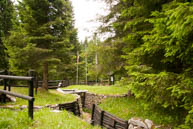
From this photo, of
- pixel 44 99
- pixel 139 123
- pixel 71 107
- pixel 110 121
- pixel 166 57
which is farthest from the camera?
pixel 71 107

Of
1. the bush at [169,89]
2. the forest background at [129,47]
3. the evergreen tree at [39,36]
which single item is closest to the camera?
the bush at [169,89]

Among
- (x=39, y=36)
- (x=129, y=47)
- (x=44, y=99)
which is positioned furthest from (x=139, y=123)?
(x=39, y=36)

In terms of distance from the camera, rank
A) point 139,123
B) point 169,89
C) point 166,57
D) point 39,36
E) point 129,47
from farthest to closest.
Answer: point 39,36 < point 129,47 < point 139,123 < point 166,57 < point 169,89

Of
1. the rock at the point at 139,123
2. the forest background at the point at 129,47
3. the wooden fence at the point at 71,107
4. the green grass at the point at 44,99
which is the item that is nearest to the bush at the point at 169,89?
the forest background at the point at 129,47

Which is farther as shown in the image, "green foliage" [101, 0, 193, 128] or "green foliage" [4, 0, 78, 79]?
"green foliage" [4, 0, 78, 79]

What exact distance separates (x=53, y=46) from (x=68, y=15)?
2929mm

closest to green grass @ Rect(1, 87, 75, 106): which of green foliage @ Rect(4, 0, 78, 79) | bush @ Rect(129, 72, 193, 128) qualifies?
green foliage @ Rect(4, 0, 78, 79)

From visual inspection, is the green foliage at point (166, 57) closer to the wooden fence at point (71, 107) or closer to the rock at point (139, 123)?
the rock at point (139, 123)

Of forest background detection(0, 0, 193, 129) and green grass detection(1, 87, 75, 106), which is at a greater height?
forest background detection(0, 0, 193, 129)

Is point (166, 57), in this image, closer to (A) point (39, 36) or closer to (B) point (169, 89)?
(B) point (169, 89)

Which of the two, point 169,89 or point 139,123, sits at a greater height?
point 169,89

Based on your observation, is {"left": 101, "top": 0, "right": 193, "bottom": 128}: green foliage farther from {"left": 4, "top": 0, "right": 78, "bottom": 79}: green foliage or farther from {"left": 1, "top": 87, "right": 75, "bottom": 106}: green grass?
{"left": 4, "top": 0, "right": 78, "bottom": 79}: green foliage

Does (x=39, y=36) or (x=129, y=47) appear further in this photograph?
(x=39, y=36)

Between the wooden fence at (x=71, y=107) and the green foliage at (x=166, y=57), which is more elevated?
the green foliage at (x=166, y=57)
